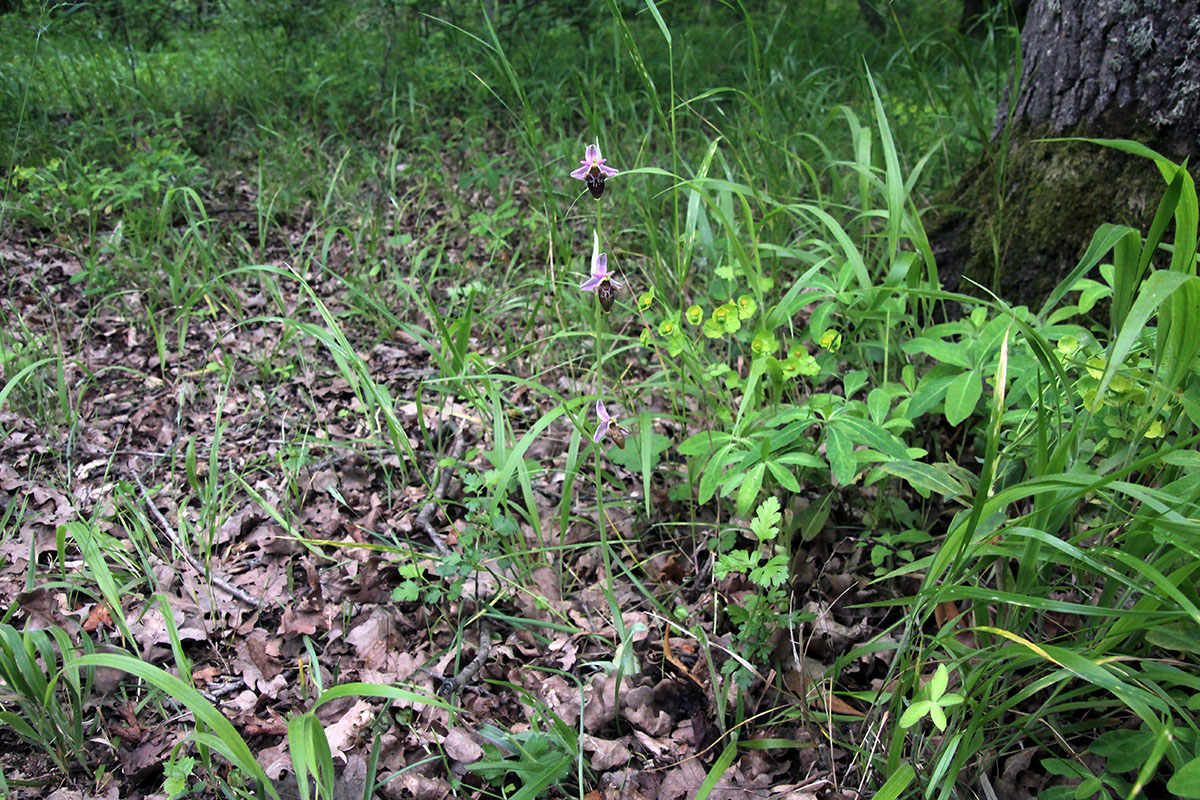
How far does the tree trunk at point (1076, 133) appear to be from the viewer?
2010 mm

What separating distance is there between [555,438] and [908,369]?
Result: 110cm

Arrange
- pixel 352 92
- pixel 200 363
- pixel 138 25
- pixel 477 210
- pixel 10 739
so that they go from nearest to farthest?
pixel 10 739 → pixel 200 363 → pixel 477 210 → pixel 352 92 → pixel 138 25

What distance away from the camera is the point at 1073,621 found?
5.20ft

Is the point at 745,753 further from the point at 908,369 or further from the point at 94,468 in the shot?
the point at 94,468

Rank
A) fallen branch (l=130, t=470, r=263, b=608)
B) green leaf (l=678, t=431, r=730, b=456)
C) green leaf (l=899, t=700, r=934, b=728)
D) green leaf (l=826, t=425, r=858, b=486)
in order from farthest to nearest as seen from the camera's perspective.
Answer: fallen branch (l=130, t=470, r=263, b=608)
green leaf (l=678, t=431, r=730, b=456)
green leaf (l=826, t=425, r=858, b=486)
green leaf (l=899, t=700, r=934, b=728)

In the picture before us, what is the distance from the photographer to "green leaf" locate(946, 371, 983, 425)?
1586 mm

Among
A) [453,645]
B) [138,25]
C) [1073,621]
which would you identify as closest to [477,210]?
[453,645]

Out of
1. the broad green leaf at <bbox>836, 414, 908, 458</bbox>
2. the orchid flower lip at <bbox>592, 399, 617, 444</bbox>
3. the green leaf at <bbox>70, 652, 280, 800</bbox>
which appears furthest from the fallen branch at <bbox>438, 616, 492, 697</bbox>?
the broad green leaf at <bbox>836, 414, 908, 458</bbox>

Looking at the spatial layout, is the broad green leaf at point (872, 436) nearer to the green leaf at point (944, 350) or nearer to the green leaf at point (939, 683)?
the green leaf at point (944, 350)

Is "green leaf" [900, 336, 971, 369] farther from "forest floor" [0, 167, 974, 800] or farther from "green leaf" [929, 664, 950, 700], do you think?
"green leaf" [929, 664, 950, 700]

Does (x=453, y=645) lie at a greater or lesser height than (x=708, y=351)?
lesser

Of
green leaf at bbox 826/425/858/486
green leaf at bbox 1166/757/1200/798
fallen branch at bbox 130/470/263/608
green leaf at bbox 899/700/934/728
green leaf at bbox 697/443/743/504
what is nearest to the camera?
green leaf at bbox 1166/757/1200/798

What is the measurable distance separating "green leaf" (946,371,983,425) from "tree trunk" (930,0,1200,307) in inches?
28.6

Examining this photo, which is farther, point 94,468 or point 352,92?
point 352,92
